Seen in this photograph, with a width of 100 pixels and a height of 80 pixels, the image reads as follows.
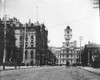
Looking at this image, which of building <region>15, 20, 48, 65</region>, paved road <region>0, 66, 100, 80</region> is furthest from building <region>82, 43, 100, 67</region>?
paved road <region>0, 66, 100, 80</region>

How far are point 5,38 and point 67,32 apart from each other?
127 m

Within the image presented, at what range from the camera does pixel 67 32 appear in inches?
6240

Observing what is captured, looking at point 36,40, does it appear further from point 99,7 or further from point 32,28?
point 99,7

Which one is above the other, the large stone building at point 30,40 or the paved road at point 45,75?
the large stone building at point 30,40

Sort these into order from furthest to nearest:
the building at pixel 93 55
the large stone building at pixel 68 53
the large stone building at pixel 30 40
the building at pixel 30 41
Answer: the large stone building at pixel 68 53, the building at pixel 30 41, the large stone building at pixel 30 40, the building at pixel 93 55

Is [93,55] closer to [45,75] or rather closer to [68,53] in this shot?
[45,75]

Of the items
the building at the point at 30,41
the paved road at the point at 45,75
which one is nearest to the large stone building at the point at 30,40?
the building at the point at 30,41

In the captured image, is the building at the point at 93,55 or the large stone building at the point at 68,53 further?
the large stone building at the point at 68,53

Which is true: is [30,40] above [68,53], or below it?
above

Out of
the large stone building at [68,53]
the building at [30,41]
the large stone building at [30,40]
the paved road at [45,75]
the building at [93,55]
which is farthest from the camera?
the large stone building at [68,53]

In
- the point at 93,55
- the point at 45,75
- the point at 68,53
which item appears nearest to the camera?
the point at 45,75

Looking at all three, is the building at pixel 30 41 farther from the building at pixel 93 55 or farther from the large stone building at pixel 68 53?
the large stone building at pixel 68 53

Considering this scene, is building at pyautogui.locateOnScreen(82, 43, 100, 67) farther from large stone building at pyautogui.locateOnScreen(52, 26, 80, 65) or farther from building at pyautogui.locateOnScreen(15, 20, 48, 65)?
large stone building at pyautogui.locateOnScreen(52, 26, 80, 65)

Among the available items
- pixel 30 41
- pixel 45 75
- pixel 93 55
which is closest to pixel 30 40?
pixel 30 41
